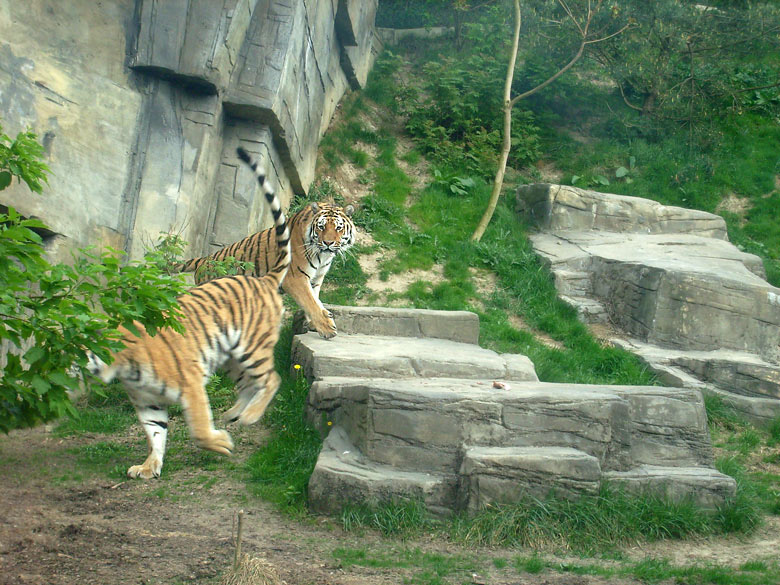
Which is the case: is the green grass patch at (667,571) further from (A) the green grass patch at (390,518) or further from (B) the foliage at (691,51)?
(B) the foliage at (691,51)

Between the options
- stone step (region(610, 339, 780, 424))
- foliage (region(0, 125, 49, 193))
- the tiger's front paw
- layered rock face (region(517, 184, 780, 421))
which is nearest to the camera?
foliage (region(0, 125, 49, 193))

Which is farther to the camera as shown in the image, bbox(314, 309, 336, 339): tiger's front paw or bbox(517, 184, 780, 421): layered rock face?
bbox(517, 184, 780, 421): layered rock face

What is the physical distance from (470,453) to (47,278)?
107 inches

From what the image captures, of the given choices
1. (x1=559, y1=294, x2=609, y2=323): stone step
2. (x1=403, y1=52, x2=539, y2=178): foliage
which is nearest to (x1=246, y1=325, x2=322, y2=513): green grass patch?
(x1=559, y1=294, x2=609, y2=323): stone step

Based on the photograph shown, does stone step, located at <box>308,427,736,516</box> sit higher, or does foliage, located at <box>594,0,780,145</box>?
foliage, located at <box>594,0,780,145</box>

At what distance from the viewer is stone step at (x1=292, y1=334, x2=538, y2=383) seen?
5715mm

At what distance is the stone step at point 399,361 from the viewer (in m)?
5.71

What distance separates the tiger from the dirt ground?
0.34 m

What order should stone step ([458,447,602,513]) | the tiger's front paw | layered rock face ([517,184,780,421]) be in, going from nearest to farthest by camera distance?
stone step ([458,447,602,513]) < the tiger's front paw < layered rock face ([517,184,780,421])

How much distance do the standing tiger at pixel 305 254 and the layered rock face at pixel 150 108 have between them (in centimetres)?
64

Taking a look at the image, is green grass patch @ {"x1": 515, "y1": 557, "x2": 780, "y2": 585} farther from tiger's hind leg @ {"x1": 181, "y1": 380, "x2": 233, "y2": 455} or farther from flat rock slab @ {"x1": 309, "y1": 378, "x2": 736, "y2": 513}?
tiger's hind leg @ {"x1": 181, "y1": 380, "x2": 233, "y2": 455}

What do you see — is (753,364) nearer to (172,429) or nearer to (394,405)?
(394,405)

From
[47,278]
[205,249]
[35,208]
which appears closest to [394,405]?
[47,278]

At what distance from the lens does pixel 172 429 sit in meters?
5.84
